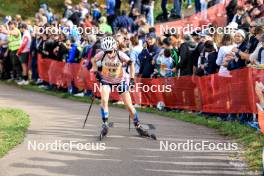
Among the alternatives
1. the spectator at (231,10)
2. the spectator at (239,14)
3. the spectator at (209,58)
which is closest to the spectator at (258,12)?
the spectator at (239,14)

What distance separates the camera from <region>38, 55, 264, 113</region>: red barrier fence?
14344 millimetres

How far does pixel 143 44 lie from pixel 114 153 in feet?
30.5

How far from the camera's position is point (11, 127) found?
14828mm

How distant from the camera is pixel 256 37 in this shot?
1392cm

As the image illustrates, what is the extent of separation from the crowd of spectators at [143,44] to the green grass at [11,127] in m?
3.34

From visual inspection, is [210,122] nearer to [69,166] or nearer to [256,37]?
[256,37]

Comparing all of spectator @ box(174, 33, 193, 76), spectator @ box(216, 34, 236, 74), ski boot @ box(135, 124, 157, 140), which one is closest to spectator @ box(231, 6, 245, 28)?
spectator @ box(174, 33, 193, 76)

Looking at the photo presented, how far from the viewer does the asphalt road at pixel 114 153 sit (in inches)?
416

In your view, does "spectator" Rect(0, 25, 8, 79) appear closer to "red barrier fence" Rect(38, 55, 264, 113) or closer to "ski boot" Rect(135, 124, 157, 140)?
"red barrier fence" Rect(38, 55, 264, 113)

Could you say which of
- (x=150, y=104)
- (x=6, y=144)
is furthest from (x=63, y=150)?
(x=150, y=104)

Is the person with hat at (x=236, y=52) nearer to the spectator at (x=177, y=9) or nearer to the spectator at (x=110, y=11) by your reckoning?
the spectator at (x=177, y=9)

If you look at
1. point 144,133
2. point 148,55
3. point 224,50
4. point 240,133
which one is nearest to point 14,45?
point 148,55

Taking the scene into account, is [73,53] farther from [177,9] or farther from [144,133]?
[144,133]

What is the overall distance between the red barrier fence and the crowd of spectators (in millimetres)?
254
